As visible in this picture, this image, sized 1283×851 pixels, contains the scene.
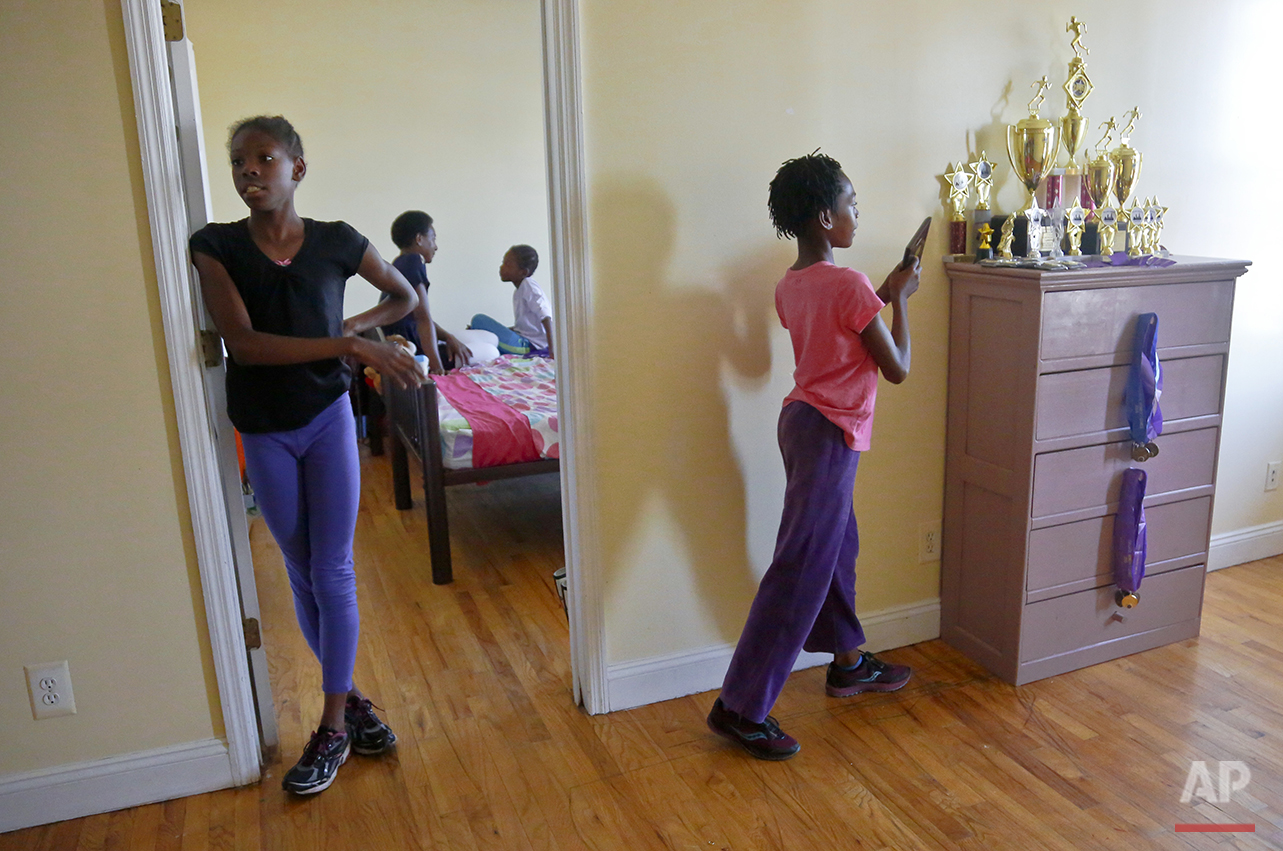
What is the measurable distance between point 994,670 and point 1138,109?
5.74 ft

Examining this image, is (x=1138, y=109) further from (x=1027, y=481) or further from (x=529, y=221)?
(x=529, y=221)

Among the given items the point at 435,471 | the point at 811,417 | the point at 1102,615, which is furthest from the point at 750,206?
the point at 435,471

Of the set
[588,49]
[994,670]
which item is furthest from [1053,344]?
[588,49]

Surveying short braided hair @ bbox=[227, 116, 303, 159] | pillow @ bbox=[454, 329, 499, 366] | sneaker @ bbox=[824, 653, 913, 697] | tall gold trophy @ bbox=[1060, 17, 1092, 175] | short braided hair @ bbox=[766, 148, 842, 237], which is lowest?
sneaker @ bbox=[824, 653, 913, 697]

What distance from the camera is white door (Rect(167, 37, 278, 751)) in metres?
1.95

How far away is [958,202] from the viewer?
2578mm

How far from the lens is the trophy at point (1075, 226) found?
2.66 metres

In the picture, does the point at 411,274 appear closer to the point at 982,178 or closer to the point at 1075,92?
the point at 982,178

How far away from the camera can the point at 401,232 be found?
15.2ft

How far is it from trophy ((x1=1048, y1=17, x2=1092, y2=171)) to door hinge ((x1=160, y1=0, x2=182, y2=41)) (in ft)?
7.47

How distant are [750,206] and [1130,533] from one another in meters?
1.40

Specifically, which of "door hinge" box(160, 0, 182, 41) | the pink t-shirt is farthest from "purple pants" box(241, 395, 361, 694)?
the pink t-shirt

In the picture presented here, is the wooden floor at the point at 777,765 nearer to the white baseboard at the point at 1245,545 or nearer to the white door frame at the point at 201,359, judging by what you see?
the white door frame at the point at 201,359

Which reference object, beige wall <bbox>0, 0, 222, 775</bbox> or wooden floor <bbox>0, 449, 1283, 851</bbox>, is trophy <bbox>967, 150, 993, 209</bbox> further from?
beige wall <bbox>0, 0, 222, 775</bbox>
